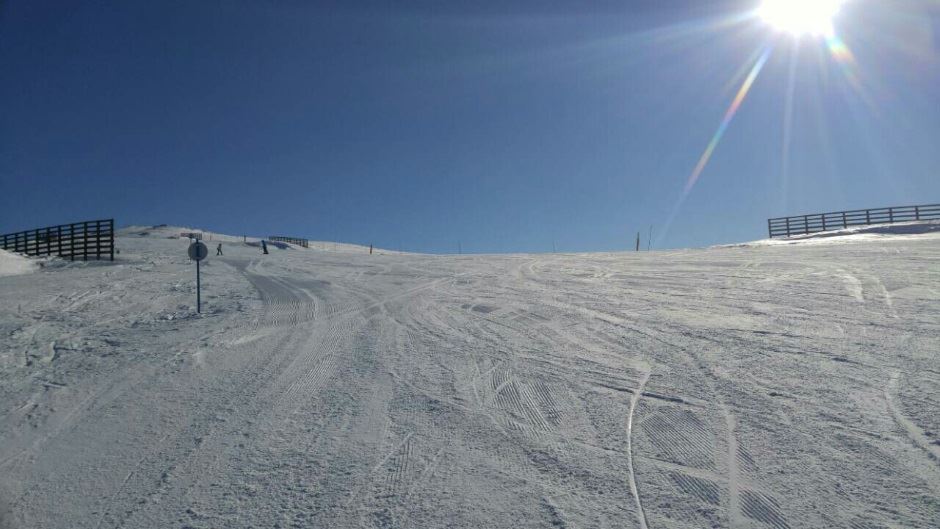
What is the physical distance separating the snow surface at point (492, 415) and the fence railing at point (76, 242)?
17987 mm

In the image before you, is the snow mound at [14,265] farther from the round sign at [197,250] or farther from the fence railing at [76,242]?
the round sign at [197,250]

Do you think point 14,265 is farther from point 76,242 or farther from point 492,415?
point 492,415

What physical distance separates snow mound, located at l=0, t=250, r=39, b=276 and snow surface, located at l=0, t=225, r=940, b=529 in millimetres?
12686

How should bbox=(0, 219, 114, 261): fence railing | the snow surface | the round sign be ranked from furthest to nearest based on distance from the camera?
bbox=(0, 219, 114, 261): fence railing, the round sign, the snow surface

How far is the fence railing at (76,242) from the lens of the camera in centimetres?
2530

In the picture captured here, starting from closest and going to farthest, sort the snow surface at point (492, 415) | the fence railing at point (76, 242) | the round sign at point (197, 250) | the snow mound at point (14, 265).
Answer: the snow surface at point (492, 415) → the round sign at point (197, 250) → the snow mound at point (14, 265) → the fence railing at point (76, 242)

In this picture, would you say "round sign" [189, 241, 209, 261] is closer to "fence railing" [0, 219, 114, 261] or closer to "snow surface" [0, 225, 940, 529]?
"snow surface" [0, 225, 940, 529]

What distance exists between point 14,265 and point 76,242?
596 cm

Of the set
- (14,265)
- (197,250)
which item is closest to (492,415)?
(197,250)

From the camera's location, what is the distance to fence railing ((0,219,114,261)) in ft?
83.0

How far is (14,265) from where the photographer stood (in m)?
20.5

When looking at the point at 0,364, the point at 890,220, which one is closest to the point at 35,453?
the point at 0,364

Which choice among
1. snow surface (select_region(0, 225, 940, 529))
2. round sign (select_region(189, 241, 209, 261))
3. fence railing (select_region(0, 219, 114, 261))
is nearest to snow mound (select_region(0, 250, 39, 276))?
fence railing (select_region(0, 219, 114, 261))

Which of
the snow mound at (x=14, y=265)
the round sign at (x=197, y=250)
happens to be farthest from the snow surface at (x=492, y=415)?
the snow mound at (x=14, y=265)
